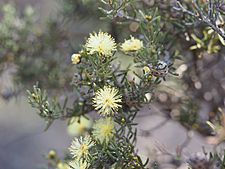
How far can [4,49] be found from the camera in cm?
105

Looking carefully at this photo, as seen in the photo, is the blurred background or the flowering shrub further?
the blurred background

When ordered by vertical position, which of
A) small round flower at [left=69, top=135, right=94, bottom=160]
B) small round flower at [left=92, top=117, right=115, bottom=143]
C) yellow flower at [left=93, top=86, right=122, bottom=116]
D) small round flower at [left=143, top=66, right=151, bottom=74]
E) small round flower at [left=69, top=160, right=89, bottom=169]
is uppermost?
small round flower at [left=143, top=66, right=151, bottom=74]

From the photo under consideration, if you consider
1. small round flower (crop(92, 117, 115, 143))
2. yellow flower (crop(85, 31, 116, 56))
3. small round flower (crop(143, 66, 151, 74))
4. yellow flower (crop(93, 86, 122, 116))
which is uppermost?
yellow flower (crop(85, 31, 116, 56))

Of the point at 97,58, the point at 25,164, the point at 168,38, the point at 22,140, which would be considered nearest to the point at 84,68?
the point at 97,58

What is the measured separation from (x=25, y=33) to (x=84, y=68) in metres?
0.44

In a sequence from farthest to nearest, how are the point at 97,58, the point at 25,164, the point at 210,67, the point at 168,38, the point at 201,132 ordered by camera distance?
the point at 25,164
the point at 210,67
the point at 201,132
the point at 168,38
the point at 97,58

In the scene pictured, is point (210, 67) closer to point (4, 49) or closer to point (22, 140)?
point (4, 49)

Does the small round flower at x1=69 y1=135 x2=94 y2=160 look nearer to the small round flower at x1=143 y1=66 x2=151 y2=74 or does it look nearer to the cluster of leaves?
the small round flower at x1=143 y1=66 x2=151 y2=74

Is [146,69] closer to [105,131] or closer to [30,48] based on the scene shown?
[105,131]

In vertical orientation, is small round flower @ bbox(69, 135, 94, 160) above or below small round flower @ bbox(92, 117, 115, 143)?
below

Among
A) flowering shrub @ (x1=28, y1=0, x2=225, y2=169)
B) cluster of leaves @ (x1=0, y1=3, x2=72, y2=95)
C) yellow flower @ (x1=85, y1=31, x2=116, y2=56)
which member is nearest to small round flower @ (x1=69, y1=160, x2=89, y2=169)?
flowering shrub @ (x1=28, y1=0, x2=225, y2=169)

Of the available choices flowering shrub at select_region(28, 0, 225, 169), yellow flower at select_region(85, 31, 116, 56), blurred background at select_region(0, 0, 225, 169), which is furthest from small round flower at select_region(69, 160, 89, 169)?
blurred background at select_region(0, 0, 225, 169)

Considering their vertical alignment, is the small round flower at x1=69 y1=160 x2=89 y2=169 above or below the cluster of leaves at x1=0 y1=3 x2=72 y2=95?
below

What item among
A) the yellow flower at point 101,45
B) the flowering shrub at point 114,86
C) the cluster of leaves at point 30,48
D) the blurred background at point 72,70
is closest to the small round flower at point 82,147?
the flowering shrub at point 114,86
